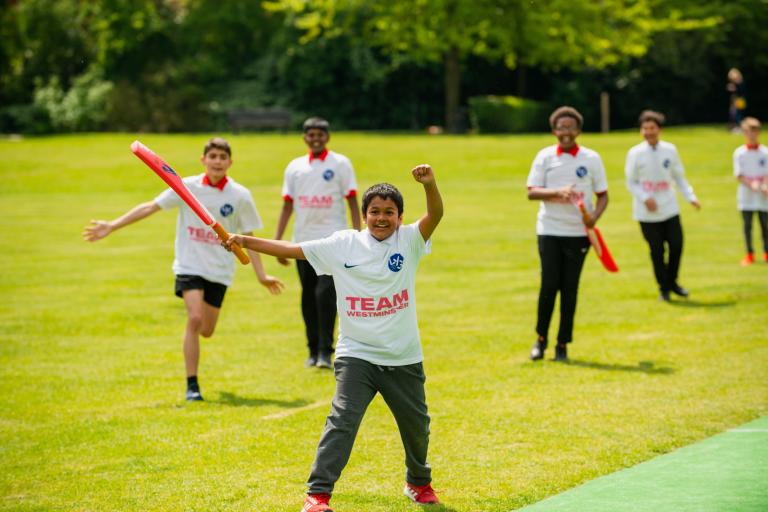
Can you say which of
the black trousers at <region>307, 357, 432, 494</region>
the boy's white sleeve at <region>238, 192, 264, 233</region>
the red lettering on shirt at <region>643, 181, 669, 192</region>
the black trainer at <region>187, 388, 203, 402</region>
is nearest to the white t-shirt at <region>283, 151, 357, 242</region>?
the boy's white sleeve at <region>238, 192, 264, 233</region>

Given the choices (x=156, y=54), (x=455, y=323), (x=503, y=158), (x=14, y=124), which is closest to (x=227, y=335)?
(x=455, y=323)

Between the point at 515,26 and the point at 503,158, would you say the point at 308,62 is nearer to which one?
the point at 515,26

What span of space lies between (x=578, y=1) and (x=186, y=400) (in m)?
39.9

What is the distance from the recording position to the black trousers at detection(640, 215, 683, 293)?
14.5m

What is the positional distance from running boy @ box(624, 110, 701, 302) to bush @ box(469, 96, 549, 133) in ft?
101

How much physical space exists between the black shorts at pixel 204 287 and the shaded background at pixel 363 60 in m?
36.2

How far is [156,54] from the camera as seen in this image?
52375 millimetres

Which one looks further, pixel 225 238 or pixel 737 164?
pixel 737 164

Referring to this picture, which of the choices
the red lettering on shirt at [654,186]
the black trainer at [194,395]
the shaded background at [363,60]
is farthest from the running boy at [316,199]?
the shaded background at [363,60]

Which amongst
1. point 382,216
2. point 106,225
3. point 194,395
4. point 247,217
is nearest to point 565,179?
point 247,217

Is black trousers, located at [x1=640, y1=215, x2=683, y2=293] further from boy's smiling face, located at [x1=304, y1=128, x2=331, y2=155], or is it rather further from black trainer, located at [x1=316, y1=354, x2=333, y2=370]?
black trainer, located at [x1=316, y1=354, x2=333, y2=370]

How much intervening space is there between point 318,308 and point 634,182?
18.6ft

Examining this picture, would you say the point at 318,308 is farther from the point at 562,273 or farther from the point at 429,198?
the point at 429,198

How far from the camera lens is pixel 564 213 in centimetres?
1086
